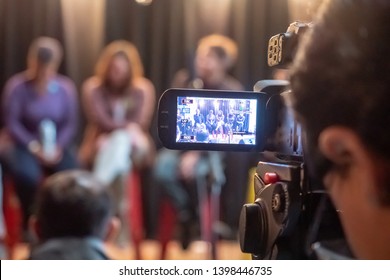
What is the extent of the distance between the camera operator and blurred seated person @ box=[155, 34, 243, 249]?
1.15 meters

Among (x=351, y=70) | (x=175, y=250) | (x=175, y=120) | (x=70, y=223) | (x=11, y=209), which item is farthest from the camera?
(x=11, y=209)

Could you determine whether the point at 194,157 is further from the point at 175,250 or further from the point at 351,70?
the point at 351,70

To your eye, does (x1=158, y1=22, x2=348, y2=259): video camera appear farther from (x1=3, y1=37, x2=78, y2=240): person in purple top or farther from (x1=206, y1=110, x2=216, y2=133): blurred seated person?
(x1=3, y1=37, x2=78, y2=240): person in purple top

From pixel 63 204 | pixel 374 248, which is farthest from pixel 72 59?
pixel 374 248

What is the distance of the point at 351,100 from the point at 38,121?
147 cm

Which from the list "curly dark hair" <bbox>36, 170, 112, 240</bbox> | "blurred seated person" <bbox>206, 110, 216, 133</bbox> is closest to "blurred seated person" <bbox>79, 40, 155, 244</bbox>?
"curly dark hair" <bbox>36, 170, 112, 240</bbox>

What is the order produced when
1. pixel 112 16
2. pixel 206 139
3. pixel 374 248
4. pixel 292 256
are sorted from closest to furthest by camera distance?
pixel 374 248 → pixel 206 139 → pixel 292 256 → pixel 112 16

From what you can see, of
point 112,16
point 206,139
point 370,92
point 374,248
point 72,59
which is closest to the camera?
point 370,92

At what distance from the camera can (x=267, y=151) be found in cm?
105

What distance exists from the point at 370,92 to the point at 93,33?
150 centimetres

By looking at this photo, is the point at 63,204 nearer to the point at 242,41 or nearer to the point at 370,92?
the point at 370,92

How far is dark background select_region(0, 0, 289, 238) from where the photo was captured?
200cm

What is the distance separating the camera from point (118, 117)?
6.96 ft

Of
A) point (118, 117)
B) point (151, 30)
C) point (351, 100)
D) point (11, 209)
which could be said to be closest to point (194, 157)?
point (118, 117)
